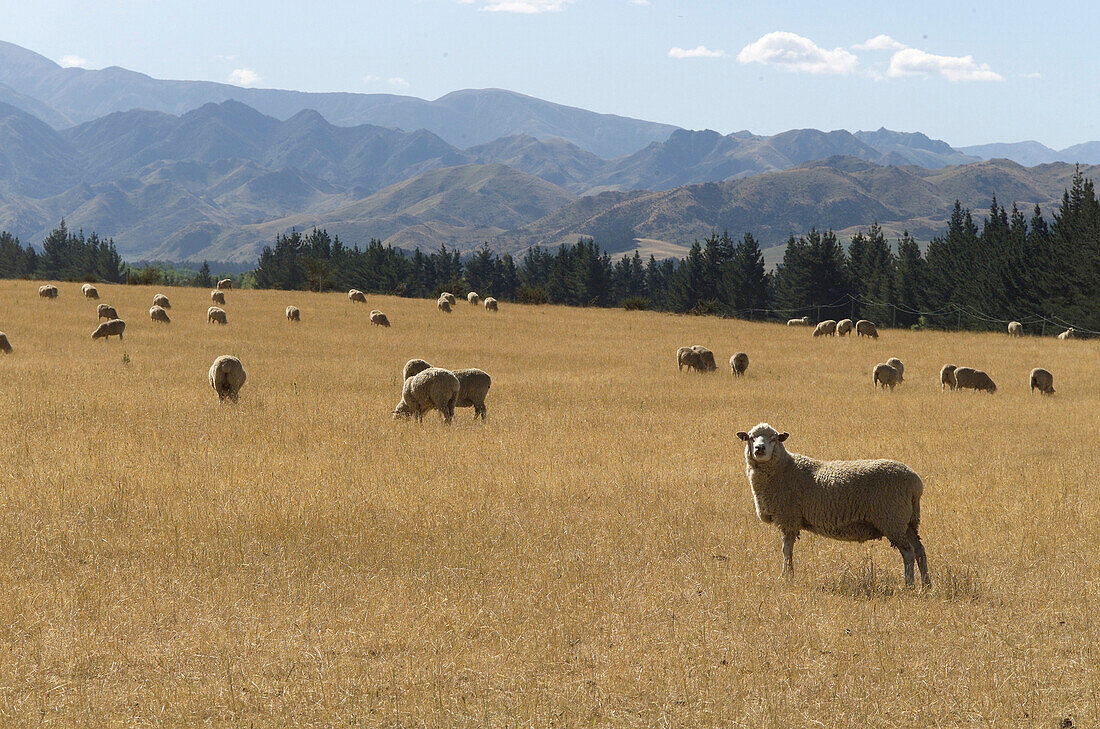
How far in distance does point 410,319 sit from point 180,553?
39.9 metres

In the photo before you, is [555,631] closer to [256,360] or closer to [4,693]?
[4,693]

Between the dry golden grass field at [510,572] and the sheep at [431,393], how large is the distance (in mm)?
402

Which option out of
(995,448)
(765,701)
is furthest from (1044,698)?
(995,448)

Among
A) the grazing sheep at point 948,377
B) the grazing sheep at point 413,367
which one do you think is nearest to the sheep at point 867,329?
the grazing sheep at point 948,377

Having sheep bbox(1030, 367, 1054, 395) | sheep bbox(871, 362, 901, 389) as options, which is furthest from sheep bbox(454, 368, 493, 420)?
sheep bbox(1030, 367, 1054, 395)

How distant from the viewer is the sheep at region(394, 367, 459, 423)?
61.9 feet

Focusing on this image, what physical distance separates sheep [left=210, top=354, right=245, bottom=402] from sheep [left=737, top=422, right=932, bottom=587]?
14.6m

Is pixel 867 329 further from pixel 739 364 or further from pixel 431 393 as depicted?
pixel 431 393

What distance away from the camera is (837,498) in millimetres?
9383

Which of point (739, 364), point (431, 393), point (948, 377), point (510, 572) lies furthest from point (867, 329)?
point (510, 572)

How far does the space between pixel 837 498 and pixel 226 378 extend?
51.7ft

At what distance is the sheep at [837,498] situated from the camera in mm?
9227

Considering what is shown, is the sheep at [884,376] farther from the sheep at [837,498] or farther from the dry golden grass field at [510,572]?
A: the sheep at [837,498]

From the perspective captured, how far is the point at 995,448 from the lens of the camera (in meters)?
17.0
